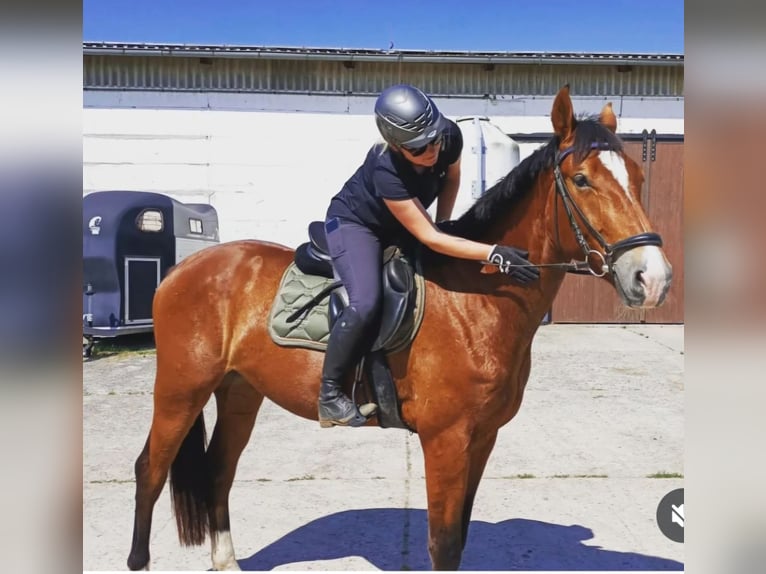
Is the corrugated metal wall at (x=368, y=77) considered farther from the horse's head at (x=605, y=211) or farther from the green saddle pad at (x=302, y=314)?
the horse's head at (x=605, y=211)

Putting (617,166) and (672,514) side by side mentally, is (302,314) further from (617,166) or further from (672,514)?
(672,514)

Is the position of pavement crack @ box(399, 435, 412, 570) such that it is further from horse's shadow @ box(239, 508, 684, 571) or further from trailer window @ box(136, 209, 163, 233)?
trailer window @ box(136, 209, 163, 233)

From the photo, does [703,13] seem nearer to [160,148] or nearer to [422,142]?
[422,142]

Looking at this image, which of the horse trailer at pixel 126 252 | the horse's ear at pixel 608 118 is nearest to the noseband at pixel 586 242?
the horse's ear at pixel 608 118

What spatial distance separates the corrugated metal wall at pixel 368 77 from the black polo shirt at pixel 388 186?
7.40 m

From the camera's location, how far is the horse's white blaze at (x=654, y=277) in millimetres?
2016

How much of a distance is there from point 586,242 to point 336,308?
3.38 ft

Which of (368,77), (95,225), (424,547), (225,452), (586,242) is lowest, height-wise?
(424,547)

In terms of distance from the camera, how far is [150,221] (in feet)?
28.9

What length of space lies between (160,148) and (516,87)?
5.50m

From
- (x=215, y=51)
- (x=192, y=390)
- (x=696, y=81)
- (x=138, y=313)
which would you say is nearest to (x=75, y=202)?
(x=192, y=390)

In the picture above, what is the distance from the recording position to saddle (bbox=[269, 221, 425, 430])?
2547 millimetres

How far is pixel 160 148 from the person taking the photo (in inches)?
381

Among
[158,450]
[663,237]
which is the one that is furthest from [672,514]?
[663,237]
